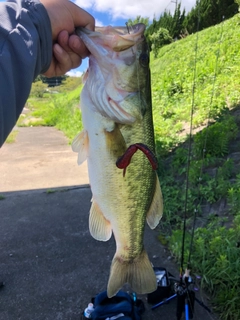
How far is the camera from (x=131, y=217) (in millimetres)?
1742

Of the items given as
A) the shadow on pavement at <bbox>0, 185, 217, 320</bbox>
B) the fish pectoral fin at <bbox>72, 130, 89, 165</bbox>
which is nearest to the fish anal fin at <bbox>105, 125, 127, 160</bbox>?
the fish pectoral fin at <bbox>72, 130, 89, 165</bbox>

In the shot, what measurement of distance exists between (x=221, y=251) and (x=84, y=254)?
162 cm

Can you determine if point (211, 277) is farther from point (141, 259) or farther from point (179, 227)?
point (141, 259)

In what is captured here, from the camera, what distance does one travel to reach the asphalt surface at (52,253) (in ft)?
10.4

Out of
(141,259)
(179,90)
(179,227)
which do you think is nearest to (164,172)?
(179,227)

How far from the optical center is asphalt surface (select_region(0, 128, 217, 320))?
3168 millimetres

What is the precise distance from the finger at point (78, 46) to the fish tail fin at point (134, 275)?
1.07m

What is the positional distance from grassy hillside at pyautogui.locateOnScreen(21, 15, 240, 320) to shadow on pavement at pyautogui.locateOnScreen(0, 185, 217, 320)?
0.31 metres

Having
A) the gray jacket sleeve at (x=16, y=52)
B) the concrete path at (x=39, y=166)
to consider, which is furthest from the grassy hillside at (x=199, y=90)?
the gray jacket sleeve at (x=16, y=52)

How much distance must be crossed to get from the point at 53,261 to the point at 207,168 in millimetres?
2655

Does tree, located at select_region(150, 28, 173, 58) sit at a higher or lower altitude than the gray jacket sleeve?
Result: higher

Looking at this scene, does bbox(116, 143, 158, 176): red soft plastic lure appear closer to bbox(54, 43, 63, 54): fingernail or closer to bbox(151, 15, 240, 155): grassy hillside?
bbox(54, 43, 63, 54): fingernail

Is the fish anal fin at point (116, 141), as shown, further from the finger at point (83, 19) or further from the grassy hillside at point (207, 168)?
the grassy hillside at point (207, 168)

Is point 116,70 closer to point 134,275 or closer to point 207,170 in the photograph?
point 134,275
